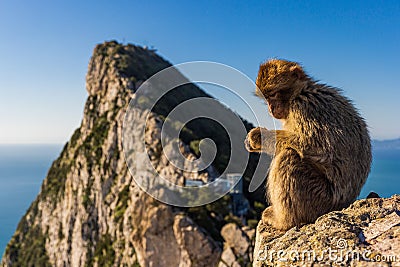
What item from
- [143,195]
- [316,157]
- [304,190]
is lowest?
[304,190]

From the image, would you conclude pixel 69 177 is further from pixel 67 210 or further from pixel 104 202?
pixel 104 202

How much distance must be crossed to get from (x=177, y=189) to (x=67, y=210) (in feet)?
72.7

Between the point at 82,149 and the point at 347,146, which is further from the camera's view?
the point at 82,149

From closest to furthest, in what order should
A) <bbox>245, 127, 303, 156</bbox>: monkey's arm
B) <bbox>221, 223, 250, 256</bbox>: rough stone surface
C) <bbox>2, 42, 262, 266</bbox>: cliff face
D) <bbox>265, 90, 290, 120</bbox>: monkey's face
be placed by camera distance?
<bbox>245, 127, 303, 156</bbox>: monkey's arm
<bbox>265, 90, 290, 120</bbox>: monkey's face
<bbox>221, 223, 250, 256</bbox>: rough stone surface
<bbox>2, 42, 262, 266</bbox>: cliff face

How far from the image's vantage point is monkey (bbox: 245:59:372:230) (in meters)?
4.54

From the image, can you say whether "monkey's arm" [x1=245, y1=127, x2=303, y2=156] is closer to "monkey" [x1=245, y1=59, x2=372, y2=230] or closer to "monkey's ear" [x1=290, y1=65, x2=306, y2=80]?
"monkey" [x1=245, y1=59, x2=372, y2=230]

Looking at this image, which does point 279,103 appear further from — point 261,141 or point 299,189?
point 299,189

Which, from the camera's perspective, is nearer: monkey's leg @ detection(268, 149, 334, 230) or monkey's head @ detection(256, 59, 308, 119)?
monkey's leg @ detection(268, 149, 334, 230)

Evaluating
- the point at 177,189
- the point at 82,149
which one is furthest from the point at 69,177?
the point at 177,189

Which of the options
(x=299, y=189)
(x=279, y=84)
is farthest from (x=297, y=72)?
(x=299, y=189)

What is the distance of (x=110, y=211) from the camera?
3822 centimetres

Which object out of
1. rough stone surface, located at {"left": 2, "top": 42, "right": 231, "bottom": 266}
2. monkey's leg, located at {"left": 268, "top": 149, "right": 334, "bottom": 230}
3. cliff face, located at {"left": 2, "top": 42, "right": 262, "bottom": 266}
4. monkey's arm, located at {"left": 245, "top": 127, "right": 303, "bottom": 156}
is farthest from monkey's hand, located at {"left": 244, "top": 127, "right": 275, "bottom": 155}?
rough stone surface, located at {"left": 2, "top": 42, "right": 231, "bottom": 266}

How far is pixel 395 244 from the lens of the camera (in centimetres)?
296

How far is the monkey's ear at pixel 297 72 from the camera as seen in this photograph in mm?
4901
